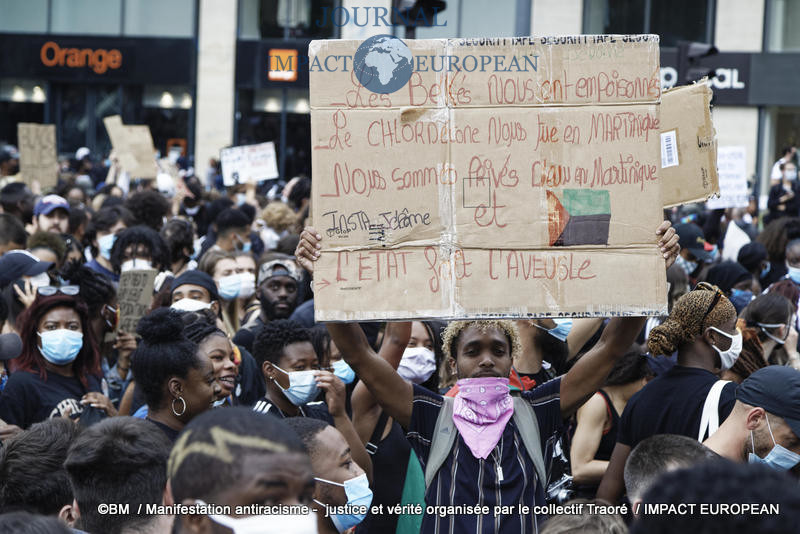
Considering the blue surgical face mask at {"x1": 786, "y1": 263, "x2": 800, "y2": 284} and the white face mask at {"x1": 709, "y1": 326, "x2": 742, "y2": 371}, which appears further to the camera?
the blue surgical face mask at {"x1": 786, "y1": 263, "x2": 800, "y2": 284}

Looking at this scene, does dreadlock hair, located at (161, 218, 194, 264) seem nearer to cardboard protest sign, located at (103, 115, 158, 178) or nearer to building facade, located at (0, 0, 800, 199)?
cardboard protest sign, located at (103, 115, 158, 178)

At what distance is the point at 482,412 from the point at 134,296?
3172 millimetres

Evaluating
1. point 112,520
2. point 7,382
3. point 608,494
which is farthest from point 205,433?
point 7,382

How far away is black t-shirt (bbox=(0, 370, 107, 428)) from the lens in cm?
477

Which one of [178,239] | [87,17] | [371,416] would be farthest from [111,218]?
[87,17]

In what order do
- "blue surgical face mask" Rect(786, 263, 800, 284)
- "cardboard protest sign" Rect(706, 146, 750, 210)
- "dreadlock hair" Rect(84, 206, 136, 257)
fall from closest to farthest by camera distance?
"blue surgical face mask" Rect(786, 263, 800, 284) < "dreadlock hair" Rect(84, 206, 136, 257) < "cardboard protest sign" Rect(706, 146, 750, 210)

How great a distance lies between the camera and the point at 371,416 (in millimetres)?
4590

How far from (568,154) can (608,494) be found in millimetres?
1451

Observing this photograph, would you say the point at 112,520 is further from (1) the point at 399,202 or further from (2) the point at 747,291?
(2) the point at 747,291

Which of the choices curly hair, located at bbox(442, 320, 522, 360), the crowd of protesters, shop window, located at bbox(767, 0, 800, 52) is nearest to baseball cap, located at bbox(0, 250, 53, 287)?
the crowd of protesters

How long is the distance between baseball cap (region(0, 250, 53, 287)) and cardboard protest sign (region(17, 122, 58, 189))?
234 inches

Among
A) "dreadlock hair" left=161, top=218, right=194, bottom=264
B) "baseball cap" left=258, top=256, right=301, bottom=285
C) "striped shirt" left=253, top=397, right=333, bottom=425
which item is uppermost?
"dreadlock hair" left=161, top=218, right=194, bottom=264

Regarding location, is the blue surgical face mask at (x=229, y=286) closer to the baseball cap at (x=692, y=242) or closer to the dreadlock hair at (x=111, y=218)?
the dreadlock hair at (x=111, y=218)

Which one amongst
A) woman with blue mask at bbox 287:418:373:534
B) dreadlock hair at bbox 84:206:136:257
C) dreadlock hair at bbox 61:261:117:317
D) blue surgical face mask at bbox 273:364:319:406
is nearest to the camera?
woman with blue mask at bbox 287:418:373:534
